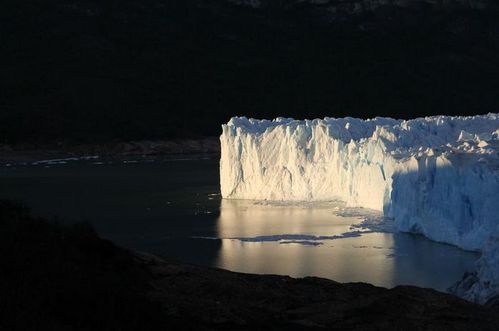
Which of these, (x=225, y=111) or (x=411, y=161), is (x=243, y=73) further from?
(x=411, y=161)

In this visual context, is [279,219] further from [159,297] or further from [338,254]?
[159,297]

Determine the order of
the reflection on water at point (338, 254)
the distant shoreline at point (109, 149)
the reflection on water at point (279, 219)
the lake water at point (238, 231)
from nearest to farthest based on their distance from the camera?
the reflection on water at point (338, 254)
the lake water at point (238, 231)
the reflection on water at point (279, 219)
the distant shoreline at point (109, 149)

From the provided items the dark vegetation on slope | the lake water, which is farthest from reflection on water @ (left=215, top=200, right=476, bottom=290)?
the dark vegetation on slope

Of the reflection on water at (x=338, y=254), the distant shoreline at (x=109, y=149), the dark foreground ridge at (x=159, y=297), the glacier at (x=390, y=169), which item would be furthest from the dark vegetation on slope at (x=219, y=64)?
the dark foreground ridge at (x=159, y=297)

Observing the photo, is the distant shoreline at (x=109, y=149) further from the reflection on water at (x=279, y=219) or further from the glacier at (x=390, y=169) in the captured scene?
the reflection on water at (x=279, y=219)

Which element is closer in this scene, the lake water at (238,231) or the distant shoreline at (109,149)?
the lake water at (238,231)

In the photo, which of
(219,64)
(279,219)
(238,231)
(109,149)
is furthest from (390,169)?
(219,64)

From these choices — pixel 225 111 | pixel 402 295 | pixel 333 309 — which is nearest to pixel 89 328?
pixel 333 309
